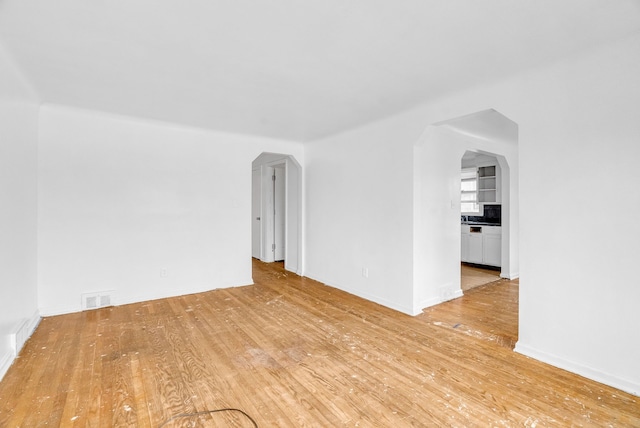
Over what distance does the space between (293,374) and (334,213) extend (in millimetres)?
2701

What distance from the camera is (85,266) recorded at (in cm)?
354

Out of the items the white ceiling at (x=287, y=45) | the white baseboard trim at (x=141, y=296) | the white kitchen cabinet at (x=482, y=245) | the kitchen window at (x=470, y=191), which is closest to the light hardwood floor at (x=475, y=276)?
the white kitchen cabinet at (x=482, y=245)

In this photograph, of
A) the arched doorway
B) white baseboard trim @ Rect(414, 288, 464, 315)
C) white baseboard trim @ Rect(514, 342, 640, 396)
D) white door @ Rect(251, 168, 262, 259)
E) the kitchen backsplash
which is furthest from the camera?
white door @ Rect(251, 168, 262, 259)

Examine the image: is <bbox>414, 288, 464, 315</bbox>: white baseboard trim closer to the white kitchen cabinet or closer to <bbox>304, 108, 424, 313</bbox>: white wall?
<bbox>304, 108, 424, 313</bbox>: white wall

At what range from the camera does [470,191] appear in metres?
6.73

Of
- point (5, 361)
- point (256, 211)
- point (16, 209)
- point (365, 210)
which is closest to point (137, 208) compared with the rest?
point (16, 209)

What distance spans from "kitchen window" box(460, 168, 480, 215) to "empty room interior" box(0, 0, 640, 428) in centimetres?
212

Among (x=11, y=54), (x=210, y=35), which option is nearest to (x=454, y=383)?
(x=210, y=35)

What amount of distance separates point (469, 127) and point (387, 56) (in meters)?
2.13

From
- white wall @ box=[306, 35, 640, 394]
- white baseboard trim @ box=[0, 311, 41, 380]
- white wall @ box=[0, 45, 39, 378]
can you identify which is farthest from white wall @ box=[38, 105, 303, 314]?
white wall @ box=[306, 35, 640, 394]

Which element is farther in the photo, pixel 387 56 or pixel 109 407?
pixel 387 56

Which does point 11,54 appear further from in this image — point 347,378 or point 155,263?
point 347,378

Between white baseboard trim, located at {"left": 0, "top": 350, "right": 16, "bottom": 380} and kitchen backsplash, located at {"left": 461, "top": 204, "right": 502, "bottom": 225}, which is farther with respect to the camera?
kitchen backsplash, located at {"left": 461, "top": 204, "right": 502, "bottom": 225}

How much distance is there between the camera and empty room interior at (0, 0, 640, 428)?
182 centimetres
